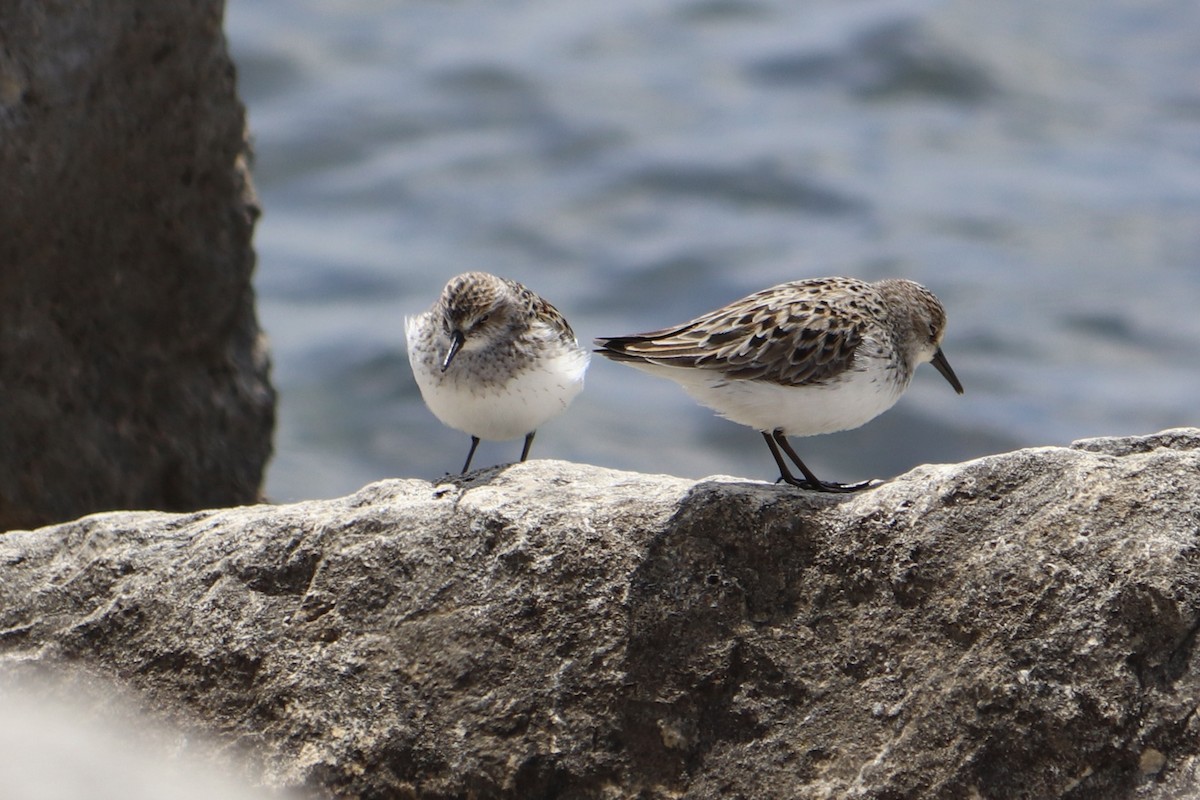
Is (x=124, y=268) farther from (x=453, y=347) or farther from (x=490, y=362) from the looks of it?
(x=490, y=362)

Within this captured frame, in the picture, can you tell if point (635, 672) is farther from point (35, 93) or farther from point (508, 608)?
point (35, 93)

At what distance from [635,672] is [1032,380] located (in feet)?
44.8

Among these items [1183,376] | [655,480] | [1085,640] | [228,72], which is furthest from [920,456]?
[1085,640]

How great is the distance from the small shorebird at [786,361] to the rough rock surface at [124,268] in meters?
4.14

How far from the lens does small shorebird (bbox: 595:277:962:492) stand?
7156 millimetres

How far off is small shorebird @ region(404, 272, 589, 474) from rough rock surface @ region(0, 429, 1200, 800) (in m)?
1.51

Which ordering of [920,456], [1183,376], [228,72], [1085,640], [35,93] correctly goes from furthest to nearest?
[1183,376] < [920,456] < [228,72] < [35,93] < [1085,640]

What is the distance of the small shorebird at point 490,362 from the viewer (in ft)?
27.5

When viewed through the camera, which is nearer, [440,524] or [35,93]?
[440,524]

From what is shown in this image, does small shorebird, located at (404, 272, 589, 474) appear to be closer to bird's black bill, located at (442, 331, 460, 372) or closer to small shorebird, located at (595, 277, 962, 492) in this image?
bird's black bill, located at (442, 331, 460, 372)

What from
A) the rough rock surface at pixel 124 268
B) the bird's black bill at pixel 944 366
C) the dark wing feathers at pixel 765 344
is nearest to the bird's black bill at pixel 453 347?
the dark wing feathers at pixel 765 344

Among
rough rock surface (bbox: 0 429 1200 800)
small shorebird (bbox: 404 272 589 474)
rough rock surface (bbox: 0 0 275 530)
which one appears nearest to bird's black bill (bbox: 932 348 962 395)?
rough rock surface (bbox: 0 429 1200 800)

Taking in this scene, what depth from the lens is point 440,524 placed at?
662 centimetres

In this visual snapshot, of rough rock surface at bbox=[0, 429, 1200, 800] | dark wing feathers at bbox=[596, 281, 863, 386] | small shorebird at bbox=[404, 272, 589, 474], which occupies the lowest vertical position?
rough rock surface at bbox=[0, 429, 1200, 800]
